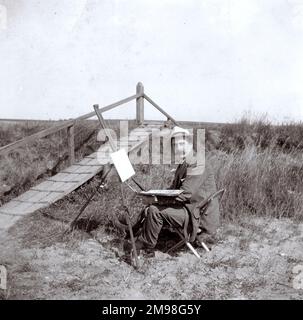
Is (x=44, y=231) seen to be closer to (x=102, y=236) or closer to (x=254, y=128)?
(x=102, y=236)

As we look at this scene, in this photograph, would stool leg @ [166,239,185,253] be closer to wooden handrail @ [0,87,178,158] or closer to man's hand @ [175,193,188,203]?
man's hand @ [175,193,188,203]

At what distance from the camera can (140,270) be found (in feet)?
18.6

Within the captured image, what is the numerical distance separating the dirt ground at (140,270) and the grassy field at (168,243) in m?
0.01

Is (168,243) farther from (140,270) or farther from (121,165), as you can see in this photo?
(121,165)

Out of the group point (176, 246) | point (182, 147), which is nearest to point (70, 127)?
point (182, 147)

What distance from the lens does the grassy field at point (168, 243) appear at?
5.32 metres

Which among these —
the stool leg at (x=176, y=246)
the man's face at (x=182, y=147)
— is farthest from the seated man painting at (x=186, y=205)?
the stool leg at (x=176, y=246)

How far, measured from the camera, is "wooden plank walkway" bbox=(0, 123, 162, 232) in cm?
742

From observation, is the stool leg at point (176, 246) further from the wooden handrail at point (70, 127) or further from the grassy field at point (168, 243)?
the wooden handrail at point (70, 127)

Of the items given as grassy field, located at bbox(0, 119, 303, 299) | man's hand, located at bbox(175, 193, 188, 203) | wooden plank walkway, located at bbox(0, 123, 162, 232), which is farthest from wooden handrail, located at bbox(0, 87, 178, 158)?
man's hand, located at bbox(175, 193, 188, 203)

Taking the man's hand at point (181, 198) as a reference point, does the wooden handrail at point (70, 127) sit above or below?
above

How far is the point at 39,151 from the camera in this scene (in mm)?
10312
